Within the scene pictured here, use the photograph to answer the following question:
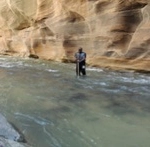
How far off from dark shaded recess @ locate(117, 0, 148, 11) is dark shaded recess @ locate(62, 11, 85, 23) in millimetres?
2871

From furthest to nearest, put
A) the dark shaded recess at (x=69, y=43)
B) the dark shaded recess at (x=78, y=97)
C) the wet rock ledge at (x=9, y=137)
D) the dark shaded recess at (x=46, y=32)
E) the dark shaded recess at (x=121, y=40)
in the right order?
1. the dark shaded recess at (x=46, y=32)
2. the dark shaded recess at (x=69, y=43)
3. the dark shaded recess at (x=121, y=40)
4. the dark shaded recess at (x=78, y=97)
5. the wet rock ledge at (x=9, y=137)

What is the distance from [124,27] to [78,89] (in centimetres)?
569

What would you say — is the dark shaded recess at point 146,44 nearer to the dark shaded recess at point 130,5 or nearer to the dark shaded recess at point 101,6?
the dark shaded recess at point 130,5

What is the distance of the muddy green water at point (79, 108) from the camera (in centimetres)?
716

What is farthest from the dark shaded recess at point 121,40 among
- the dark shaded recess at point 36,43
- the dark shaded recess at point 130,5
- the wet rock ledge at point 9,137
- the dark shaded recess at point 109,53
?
the wet rock ledge at point 9,137

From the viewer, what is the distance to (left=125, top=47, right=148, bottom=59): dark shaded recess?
51.5 ft

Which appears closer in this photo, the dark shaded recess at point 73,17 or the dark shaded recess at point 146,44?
the dark shaded recess at point 146,44

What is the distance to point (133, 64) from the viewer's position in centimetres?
1616

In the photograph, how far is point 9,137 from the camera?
6461 millimetres

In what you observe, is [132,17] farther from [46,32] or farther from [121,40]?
[46,32]

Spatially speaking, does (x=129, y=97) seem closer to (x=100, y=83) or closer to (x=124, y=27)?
(x=100, y=83)

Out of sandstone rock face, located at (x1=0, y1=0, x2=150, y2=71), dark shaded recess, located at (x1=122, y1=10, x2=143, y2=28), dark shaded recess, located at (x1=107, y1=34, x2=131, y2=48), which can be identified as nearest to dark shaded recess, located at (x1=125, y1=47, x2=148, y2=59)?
sandstone rock face, located at (x1=0, y1=0, x2=150, y2=71)

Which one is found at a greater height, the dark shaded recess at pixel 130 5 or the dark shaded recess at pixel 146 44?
the dark shaded recess at pixel 130 5

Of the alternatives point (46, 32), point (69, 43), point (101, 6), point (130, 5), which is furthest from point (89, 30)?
point (46, 32)
